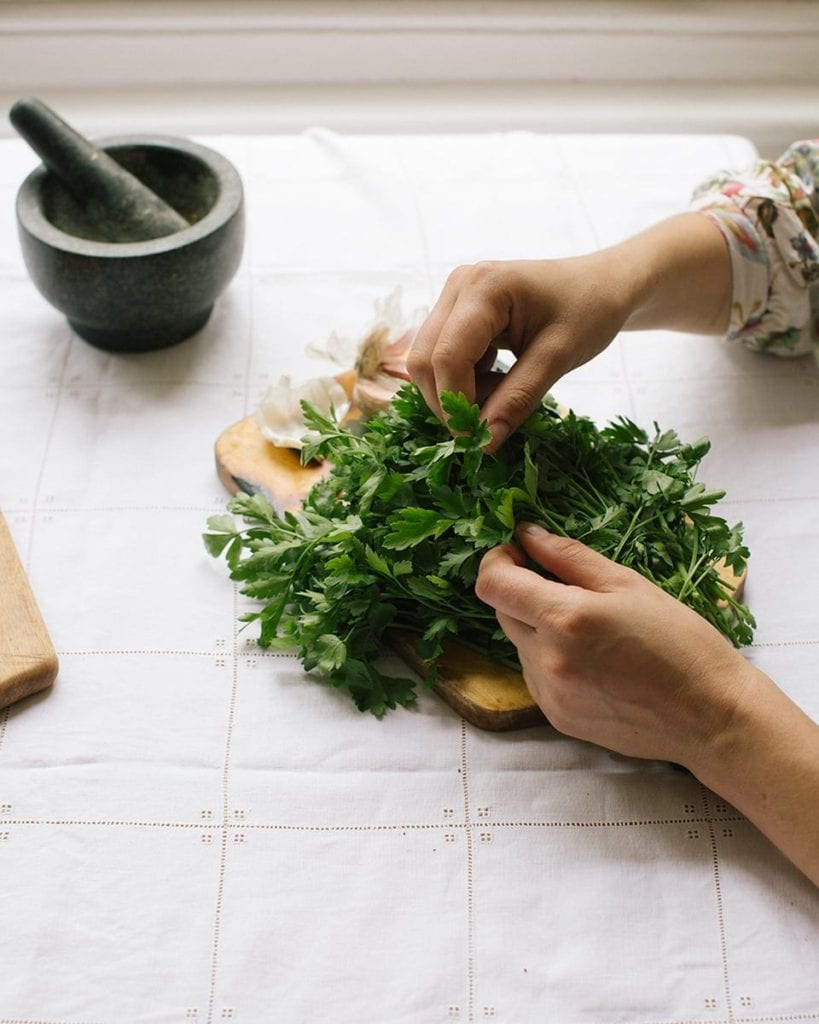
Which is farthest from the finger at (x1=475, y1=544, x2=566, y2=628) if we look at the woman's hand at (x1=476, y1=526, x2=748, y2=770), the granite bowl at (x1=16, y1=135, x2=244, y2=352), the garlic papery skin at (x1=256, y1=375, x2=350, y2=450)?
the granite bowl at (x1=16, y1=135, x2=244, y2=352)

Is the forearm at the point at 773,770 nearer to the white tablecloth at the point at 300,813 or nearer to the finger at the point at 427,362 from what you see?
the white tablecloth at the point at 300,813

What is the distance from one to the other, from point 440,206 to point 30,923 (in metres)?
1.17

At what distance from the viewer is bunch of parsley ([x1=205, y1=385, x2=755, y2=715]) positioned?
0.96 m

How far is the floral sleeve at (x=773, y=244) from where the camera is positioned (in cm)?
131

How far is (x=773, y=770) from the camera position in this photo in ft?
2.86

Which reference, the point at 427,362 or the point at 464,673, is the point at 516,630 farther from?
the point at 427,362

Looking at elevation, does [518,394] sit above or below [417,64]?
above

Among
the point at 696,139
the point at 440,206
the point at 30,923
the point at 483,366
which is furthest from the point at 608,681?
the point at 696,139

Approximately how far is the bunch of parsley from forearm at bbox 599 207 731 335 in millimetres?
239

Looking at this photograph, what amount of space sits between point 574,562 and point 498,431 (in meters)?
0.15

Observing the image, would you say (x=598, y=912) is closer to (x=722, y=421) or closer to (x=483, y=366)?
(x=483, y=366)

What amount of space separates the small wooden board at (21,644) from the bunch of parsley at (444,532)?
0.62 feet

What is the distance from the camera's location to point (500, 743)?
97 cm

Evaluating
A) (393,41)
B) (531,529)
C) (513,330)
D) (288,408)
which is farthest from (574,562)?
(393,41)
